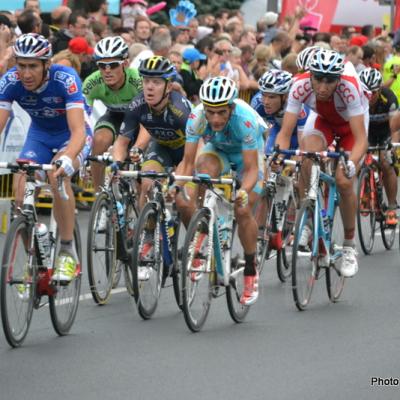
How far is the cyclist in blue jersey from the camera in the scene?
504 inches

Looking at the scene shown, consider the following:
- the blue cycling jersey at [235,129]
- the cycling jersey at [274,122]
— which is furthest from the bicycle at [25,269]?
the cycling jersey at [274,122]

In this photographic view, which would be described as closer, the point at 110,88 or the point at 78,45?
the point at 110,88

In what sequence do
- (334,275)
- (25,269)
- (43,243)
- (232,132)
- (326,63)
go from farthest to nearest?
(334,275) → (326,63) → (232,132) → (43,243) → (25,269)

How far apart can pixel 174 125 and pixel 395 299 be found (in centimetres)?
234

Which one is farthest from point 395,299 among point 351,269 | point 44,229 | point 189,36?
point 189,36

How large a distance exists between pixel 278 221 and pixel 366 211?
2080mm

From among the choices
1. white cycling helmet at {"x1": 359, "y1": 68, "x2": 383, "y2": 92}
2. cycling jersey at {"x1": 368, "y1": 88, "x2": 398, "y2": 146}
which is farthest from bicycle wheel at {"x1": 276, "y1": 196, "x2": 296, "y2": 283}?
cycling jersey at {"x1": 368, "y1": 88, "x2": 398, "y2": 146}

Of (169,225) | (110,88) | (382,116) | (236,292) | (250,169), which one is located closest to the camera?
(250,169)

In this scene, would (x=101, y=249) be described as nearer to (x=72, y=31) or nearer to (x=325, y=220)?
(x=325, y=220)

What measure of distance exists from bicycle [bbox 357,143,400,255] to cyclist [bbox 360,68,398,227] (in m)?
0.11

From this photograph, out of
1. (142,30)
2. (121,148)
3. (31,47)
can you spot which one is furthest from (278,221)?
(142,30)

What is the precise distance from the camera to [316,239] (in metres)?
10.6

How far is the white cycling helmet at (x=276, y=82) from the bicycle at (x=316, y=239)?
5.92ft

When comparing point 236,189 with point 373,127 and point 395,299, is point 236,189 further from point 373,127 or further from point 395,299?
point 373,127
